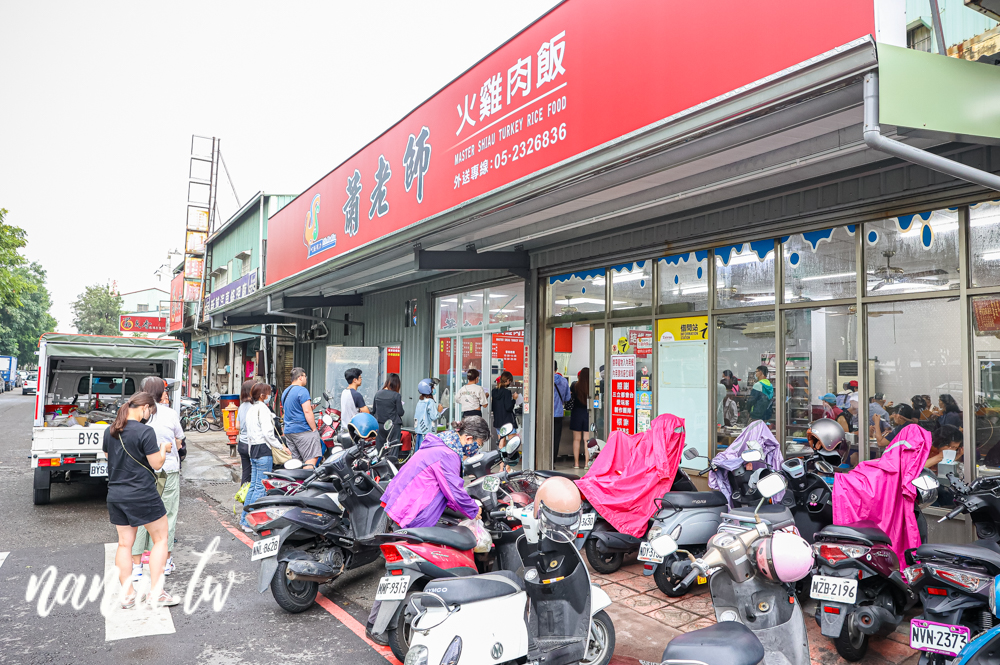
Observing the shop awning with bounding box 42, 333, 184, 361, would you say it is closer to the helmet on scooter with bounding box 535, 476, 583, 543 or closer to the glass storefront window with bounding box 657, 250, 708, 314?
the glass storefront window with bounding box 657, 250, 708, 314

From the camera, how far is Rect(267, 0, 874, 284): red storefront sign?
14.1 feet

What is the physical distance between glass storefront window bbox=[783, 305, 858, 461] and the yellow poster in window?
3.48 ft

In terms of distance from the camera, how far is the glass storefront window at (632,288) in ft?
27.6

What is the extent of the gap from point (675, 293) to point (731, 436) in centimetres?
188

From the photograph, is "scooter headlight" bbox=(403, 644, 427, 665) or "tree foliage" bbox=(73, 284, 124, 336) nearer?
"scooter headlight" bbox=(403, 644, 427, 665)

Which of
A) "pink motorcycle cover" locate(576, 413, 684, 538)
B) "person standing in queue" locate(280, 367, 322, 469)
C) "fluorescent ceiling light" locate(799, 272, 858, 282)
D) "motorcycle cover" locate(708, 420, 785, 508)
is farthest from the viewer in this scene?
"person standing in queue" locate(280, 367, 322, 469)

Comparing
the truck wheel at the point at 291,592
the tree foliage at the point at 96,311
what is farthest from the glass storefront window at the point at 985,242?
the tree foliage at the point at 96,311

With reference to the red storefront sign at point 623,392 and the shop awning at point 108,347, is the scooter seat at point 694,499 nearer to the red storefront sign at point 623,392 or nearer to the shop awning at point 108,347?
the red storefront sign at point 623,392

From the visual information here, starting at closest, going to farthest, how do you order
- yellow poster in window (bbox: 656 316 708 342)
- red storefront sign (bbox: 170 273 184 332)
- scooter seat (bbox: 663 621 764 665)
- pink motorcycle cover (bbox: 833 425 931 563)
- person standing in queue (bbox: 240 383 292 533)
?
scooter seat (bbox: 663 621 764 665) → pink motorcycle cover (bbox: 833 425 931 563) → yellow poster in window (bbox: 656 316 708 342) → person standing in queue (bbox: 240 383 292 533) → red storefront sign (bbox: 170 273 184 332)

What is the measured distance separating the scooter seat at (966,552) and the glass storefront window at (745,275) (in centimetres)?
361

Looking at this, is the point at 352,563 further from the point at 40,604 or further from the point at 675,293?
the point at 675,293

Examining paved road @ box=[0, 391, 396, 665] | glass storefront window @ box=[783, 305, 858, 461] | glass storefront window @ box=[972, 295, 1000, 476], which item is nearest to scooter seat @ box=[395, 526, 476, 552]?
paved road @ box=[0, 391, 396, 665]

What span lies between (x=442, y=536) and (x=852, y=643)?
9.03 ft

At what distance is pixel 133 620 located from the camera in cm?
489
